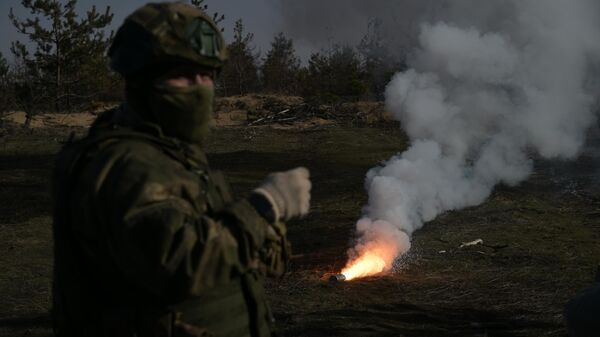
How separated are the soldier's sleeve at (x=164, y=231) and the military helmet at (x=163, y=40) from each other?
12.2 inches

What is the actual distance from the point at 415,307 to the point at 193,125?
5526mm

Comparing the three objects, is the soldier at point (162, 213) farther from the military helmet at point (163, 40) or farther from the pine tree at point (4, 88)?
the pine tree at point (4, 88)

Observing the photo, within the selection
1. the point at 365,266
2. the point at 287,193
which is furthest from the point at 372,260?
the point at 287,193

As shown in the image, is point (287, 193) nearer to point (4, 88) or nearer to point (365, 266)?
point (365, 266)

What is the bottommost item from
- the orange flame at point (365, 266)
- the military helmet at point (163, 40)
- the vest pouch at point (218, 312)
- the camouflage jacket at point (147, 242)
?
the orange flame at point (365, 266)

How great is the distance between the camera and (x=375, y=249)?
32.0 feet

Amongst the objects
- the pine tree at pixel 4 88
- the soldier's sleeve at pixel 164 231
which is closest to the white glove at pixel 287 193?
the soldier's sleeve at pixel 164 231

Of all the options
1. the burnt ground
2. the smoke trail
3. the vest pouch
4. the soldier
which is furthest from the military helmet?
the smoke trail

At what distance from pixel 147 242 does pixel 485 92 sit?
1174cm

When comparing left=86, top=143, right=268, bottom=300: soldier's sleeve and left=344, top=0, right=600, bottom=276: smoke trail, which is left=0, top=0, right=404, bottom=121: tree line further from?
left=86, top=143, right=268, bottom=300: soldier's sleeve

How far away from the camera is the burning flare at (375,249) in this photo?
9359mm

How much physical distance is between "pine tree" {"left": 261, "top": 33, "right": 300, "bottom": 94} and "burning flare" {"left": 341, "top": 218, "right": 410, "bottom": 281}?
82.5 ft

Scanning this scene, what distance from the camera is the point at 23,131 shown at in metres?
23.5

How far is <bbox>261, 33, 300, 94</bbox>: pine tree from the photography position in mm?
36494
